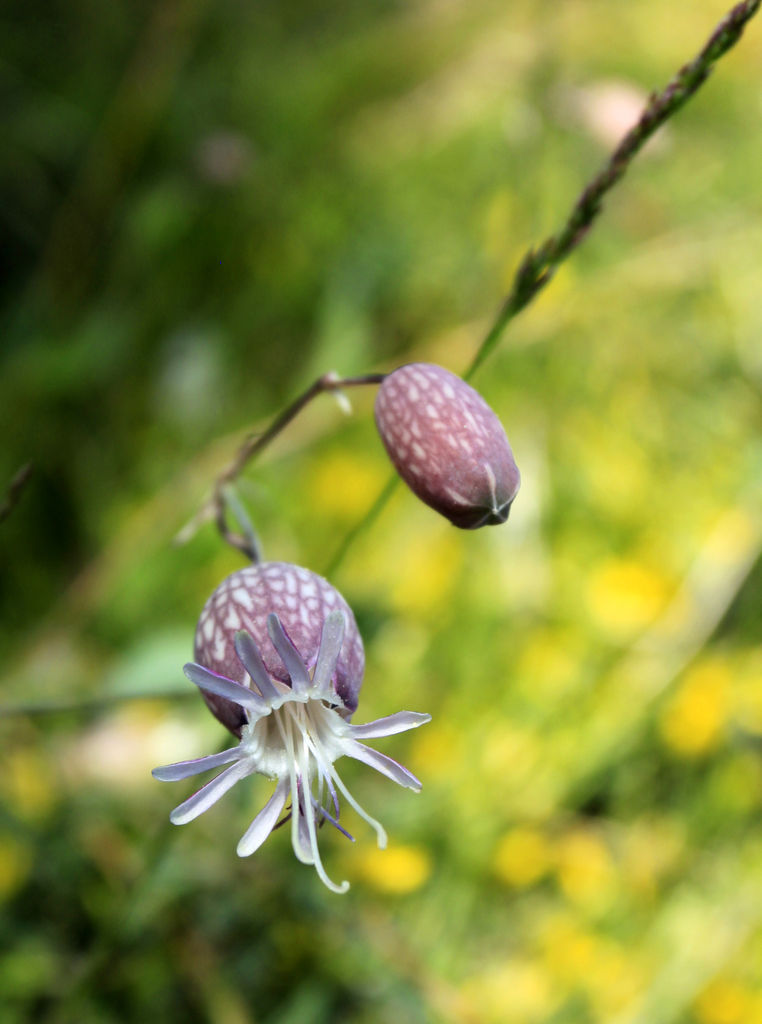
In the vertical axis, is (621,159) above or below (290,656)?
above

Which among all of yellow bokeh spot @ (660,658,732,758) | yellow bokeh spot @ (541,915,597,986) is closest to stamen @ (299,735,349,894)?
yellow bokeh spot @ (541,915,597,986)

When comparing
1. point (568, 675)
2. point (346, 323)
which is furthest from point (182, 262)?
point (568, 675)

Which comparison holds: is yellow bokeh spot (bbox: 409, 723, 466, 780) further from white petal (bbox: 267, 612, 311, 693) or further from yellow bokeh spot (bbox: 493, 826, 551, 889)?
white petal (bbox: 267, 612, 311, 693)

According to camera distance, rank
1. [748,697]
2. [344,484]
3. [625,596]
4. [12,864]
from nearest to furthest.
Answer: [12,864], [748,697], [625,596], [344,484]

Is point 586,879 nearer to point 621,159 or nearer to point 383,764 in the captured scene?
point 383,764

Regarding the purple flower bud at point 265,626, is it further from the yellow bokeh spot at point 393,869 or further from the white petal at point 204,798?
the yellow bokeh spot at point 393,869

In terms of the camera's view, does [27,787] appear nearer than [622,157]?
No

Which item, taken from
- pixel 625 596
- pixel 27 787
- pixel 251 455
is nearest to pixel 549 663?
pixel 625 596

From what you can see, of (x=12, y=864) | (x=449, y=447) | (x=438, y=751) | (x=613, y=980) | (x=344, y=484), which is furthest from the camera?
(x=344, y=484)
